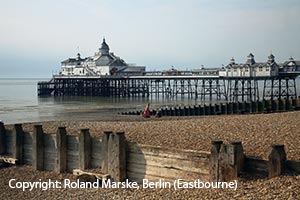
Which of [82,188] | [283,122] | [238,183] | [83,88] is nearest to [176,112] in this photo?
[283,122]

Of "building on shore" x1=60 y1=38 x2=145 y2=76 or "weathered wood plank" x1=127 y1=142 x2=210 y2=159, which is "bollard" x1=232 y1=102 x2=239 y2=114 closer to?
"weathered wood plank" x1=127 y1=142 x2=210 y2=159

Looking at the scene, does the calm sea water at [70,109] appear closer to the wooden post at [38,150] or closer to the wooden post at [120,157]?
the wooden post at [38,150]

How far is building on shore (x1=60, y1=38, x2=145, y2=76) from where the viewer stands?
7400cm

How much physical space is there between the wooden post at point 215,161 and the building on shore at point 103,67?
61946 mm

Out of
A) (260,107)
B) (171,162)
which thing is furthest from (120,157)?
(260,107)

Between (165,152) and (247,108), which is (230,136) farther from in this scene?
(247,108)

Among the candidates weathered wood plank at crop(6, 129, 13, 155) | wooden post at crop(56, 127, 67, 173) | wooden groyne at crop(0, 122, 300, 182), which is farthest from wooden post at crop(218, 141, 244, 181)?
weathered wood plank at crop(6, 129, 13, 155)

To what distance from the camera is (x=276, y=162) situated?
8047 mm

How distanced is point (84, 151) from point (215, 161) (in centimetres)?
445

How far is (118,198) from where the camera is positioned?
9.04m

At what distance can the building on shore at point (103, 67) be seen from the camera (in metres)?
74.0

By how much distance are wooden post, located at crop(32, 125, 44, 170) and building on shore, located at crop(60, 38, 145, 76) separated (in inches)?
2248

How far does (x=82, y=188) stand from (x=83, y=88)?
6356cm

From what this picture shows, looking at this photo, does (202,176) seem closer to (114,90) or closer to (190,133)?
(190,133)
